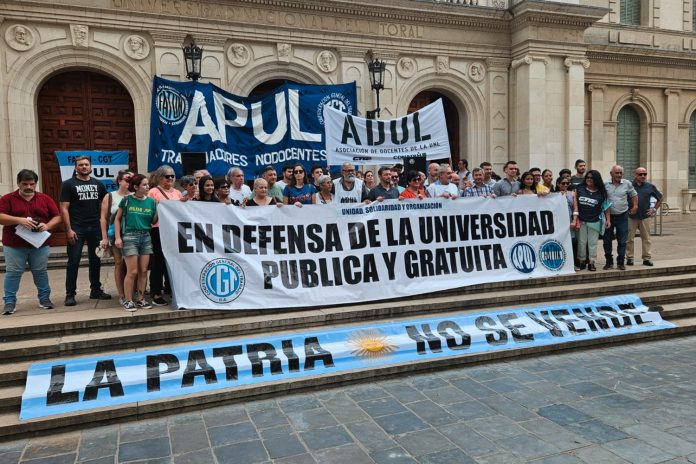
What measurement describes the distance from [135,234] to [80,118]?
7.60 m

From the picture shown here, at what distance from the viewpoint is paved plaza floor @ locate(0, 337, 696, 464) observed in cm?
400

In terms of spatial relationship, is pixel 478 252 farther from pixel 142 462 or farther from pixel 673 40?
pixel 673 40

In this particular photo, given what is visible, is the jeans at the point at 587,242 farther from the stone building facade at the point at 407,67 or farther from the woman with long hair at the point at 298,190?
the stone building facade at the point at 407,67

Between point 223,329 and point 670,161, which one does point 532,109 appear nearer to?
point 670,161

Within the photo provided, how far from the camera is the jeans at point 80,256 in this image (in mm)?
6711

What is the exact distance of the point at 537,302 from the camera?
7562 millimetres

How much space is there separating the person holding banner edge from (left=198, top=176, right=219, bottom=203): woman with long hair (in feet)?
4.32

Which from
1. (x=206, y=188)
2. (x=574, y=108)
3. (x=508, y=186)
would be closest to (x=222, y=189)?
(x=206, y=188)

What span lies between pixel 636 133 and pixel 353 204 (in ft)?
56.4

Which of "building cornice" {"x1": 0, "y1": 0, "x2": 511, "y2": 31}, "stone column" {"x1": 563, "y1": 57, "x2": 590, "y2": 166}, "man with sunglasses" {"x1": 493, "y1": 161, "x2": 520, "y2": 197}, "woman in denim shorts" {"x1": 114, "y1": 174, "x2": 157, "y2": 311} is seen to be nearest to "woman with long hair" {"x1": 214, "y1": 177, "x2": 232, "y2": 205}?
"woman in denim shorts" {"x1": 114, "y1": 174, "x2": 157, "y2": 311}

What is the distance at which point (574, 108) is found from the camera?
15492 mm

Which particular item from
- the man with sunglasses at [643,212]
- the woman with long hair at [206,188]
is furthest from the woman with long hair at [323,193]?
the man with sunglasses at [643,212]

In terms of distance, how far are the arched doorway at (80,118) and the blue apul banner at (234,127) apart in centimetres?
229

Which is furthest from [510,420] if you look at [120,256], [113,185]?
[113,185]
